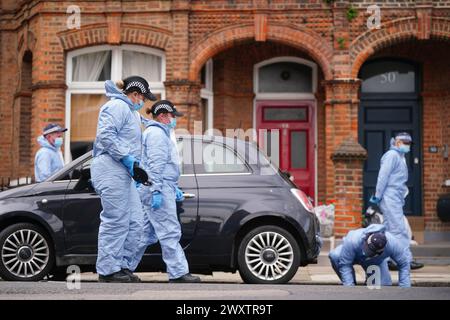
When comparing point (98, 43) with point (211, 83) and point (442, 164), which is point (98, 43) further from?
point (442, 164)

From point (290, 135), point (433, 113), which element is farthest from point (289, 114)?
point (433, 113)

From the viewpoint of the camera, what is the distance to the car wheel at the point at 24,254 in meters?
8.33

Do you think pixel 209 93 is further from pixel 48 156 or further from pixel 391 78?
pixel 48 156

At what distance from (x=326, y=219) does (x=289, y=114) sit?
9.99 feet

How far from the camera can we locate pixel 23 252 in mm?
8344

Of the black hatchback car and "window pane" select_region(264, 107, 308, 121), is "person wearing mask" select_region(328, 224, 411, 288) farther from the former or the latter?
"window pane" select_region(264, 107, 308, 121)

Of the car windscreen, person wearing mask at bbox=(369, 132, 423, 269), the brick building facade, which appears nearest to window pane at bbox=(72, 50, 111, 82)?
the brick building facade

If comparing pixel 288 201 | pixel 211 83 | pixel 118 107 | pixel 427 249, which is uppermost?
pixel 211 83

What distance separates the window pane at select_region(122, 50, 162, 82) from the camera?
14797 mm

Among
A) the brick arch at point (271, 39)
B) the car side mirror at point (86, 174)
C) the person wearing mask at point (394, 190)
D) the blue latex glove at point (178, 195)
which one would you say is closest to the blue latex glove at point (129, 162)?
the blue latex glove at point (178, 195)

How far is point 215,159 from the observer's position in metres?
8.64

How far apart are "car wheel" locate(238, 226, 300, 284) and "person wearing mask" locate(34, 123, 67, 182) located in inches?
138
